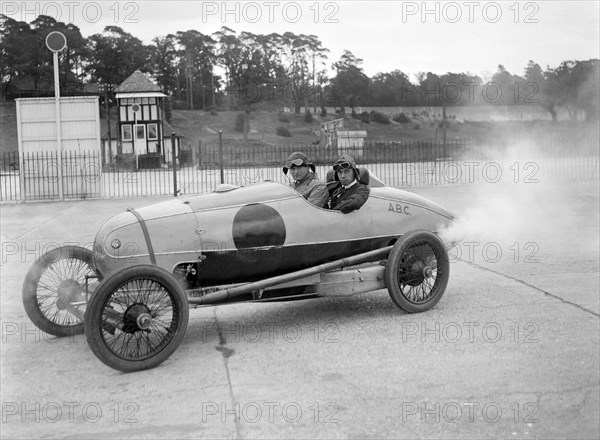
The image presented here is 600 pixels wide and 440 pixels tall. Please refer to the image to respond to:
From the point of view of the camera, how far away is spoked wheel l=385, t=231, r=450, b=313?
681cm

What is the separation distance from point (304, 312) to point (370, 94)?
57.4m

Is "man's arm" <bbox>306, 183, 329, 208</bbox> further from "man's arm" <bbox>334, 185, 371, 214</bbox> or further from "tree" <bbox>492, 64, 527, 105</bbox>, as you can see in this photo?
"tree" <bbox>492, 64, 527, 105</bbox>

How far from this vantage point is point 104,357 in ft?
17.5

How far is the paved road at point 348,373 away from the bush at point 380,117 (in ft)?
174

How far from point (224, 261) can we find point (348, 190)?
1562mm

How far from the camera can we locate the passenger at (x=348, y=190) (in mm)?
6844

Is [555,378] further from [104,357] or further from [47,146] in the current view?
[47,146]

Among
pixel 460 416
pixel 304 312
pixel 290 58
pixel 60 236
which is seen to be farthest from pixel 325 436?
pixel 290 58

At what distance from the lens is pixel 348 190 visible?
7.01 meters

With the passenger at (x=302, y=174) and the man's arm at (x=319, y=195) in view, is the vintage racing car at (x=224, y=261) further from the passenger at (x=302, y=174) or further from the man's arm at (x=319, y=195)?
the passenger at (x=302, y=174)
